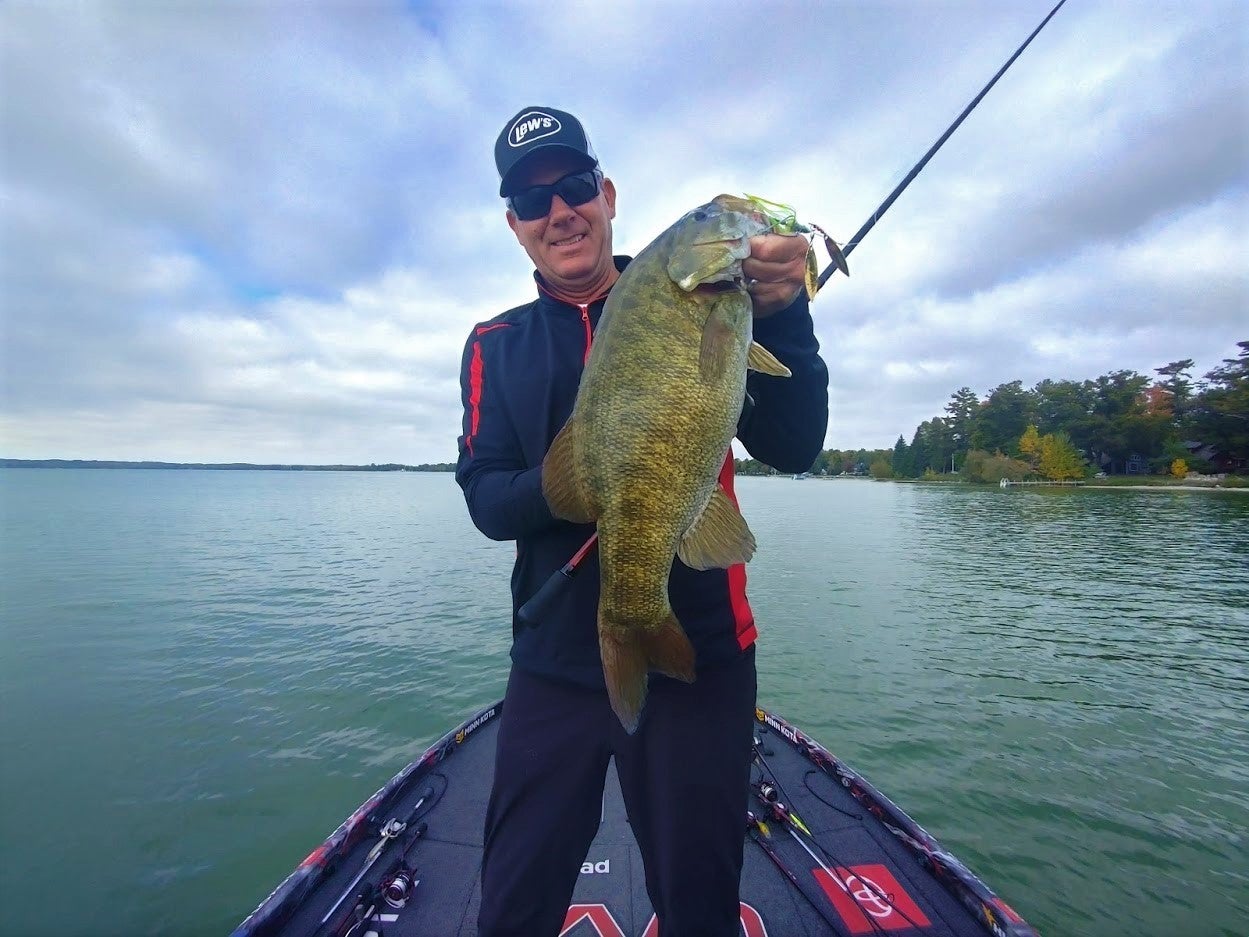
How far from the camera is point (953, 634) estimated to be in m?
14.5

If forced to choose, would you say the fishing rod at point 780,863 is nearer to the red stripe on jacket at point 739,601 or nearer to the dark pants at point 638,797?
the dark pants at point 638,797

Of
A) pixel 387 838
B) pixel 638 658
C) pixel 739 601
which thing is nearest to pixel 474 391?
pixel 638 658

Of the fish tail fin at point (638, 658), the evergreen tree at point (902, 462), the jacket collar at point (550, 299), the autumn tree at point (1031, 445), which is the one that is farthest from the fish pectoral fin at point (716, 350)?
the evergreen tree at point (902, 462)

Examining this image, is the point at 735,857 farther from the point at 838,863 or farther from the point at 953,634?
the point at 953,634

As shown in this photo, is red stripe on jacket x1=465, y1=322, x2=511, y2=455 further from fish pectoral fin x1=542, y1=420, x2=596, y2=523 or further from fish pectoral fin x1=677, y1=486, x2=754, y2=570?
fish pectoral fin x1=677, y1=486, x2=754, y2=570

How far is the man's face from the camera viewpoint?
2713mm

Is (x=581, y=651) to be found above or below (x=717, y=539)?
below

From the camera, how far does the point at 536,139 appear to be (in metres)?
2.70

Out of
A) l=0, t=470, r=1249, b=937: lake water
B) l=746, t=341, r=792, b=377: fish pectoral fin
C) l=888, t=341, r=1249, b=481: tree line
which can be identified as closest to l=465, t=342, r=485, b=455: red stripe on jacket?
l=746, t=341, r=792, b=377: fish pectoral fin

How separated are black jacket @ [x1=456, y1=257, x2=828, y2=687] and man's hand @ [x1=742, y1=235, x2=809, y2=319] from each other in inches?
4.0

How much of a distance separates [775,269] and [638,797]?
2.18 meters

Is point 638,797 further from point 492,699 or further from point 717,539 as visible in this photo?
point 492,699

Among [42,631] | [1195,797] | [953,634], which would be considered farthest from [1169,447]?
[42,631]

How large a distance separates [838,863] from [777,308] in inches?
161
